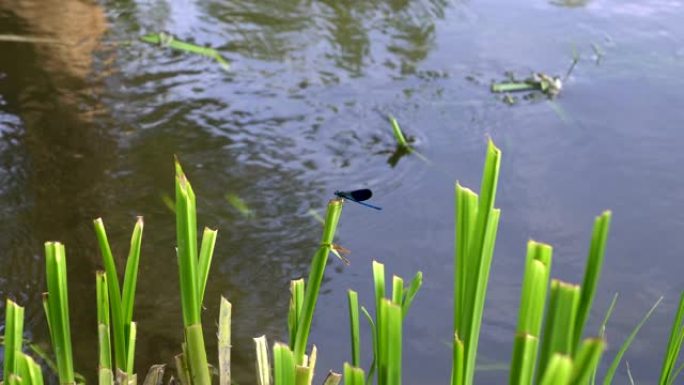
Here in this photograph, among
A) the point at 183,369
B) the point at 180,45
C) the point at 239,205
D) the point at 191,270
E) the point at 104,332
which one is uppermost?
the point at 191,270

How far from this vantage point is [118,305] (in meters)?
1.00

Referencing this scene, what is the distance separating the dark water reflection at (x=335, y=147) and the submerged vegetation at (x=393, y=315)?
72 centimetres

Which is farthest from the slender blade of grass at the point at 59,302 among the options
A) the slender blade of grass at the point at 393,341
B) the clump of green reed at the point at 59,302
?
the slender blade of grass at the point at 393,341

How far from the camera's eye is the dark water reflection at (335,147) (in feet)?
6.29

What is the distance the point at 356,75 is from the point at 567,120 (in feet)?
2.45

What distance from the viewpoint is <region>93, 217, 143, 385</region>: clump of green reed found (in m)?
0.96

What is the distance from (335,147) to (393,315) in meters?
1.80

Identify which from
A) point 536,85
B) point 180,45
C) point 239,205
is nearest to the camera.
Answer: point 239,205

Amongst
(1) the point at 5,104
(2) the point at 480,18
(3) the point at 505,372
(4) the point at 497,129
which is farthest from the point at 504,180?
(1) the point at 5,104

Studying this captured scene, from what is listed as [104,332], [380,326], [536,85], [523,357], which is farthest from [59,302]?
[536,85]

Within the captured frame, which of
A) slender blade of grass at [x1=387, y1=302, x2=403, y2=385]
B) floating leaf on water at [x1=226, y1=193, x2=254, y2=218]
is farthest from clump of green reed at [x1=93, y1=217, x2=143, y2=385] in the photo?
floating leaf on water at [x1=226, y1=193, x2=254, y2=218]

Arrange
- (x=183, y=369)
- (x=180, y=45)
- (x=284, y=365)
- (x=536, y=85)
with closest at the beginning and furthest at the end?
(x=284, y=365)
(x=183, y=369)
(x=536, y=85)
(x=180, y=45)

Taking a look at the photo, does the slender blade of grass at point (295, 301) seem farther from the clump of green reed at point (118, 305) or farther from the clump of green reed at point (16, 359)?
the clump of green reed at point (16, 359)

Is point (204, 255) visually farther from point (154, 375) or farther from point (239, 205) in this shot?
point (239, 205)
